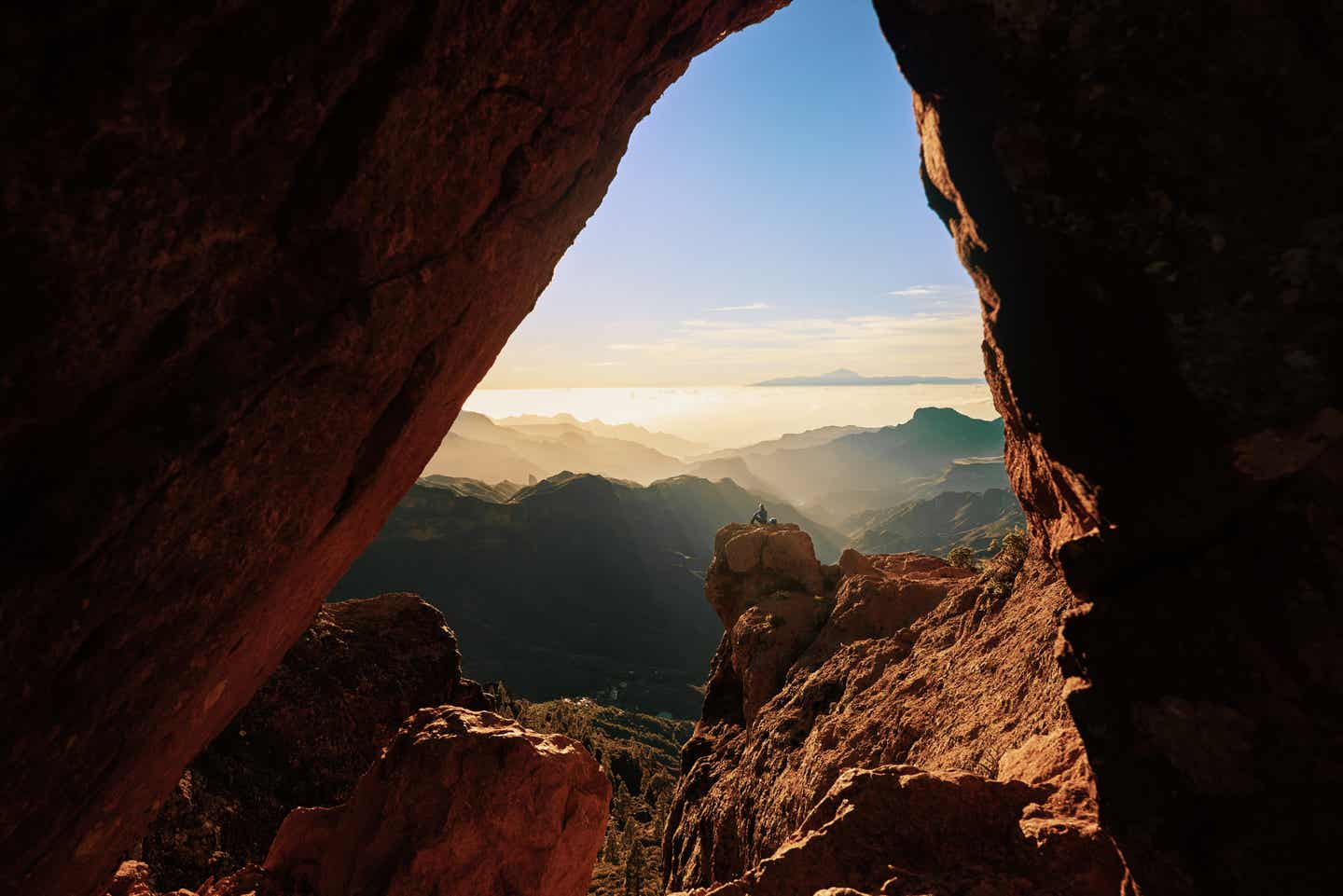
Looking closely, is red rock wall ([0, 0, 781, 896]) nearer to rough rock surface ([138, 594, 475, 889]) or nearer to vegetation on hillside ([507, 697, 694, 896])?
rough rock surface ([138, 594, 475, 889])

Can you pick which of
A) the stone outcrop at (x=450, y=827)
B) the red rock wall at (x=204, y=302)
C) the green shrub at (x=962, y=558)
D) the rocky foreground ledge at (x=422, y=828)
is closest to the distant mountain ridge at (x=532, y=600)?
the green shrub at (x=962, y=558)

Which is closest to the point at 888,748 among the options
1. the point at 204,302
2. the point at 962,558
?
the point at 204,302

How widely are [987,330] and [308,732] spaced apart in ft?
90.8

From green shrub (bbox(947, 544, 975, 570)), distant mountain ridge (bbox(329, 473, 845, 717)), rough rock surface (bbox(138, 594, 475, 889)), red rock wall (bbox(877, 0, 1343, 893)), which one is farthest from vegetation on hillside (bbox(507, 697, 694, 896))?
distant mountain ridge (bbox(329, 473, 845, 717))

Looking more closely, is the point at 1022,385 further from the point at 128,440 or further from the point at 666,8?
the point at 128,440

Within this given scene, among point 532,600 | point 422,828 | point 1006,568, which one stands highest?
point 1006,568

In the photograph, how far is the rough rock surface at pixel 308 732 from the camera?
19.7 metres

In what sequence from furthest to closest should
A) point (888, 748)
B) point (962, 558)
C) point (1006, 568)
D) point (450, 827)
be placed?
1. point (962, 558)
2. point (1006, 568)
3. point (888, 748)
4. point (450, 827)

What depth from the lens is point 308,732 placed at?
2380 centimetres

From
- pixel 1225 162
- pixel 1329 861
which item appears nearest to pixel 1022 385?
pixel 1225 162

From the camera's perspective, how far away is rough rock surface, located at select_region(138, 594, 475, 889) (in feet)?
64.5

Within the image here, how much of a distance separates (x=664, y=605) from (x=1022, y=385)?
192 metres

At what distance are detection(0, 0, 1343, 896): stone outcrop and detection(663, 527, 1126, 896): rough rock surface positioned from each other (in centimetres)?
166

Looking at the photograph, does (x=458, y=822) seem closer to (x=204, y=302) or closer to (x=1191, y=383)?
(x=204, y=302)
